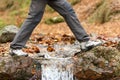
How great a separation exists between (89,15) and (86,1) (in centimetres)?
166

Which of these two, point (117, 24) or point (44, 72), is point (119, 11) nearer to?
point (117, 24)

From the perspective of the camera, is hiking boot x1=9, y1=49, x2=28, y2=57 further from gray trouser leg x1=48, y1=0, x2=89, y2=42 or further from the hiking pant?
gray trouser leg x1=48, y1=0, x2=89, y2=42

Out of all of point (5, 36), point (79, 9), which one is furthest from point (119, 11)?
point (5, 36)

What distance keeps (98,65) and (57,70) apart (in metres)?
0.72

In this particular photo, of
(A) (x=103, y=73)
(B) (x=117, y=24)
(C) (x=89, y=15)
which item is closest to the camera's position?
(A) (x=103, y=73)

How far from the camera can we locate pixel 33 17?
291 inches

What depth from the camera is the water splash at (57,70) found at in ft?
23.8

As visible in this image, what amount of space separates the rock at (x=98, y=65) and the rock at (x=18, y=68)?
29.9 inches

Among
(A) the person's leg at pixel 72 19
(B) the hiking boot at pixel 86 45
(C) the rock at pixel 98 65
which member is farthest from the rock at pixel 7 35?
(C) the rock at pixel 98 65

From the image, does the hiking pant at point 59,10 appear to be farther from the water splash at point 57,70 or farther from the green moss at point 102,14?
the green moss at point 102,14

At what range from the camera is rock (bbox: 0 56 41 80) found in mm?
7246

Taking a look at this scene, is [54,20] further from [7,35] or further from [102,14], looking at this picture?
[7,35]

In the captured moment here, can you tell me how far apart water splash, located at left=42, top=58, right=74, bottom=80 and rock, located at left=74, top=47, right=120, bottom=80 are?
6.6 inches

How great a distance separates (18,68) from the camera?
7266 millimetres
